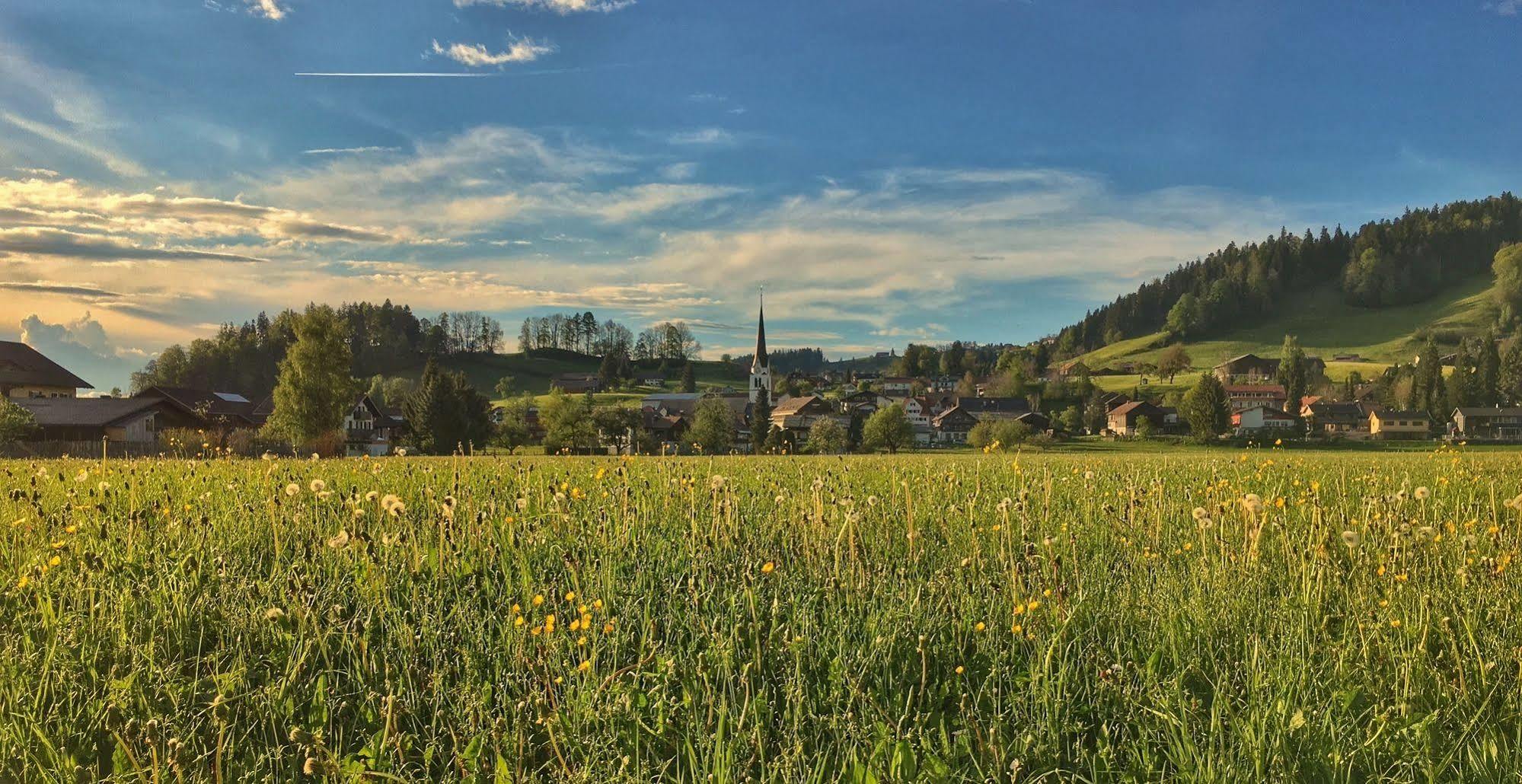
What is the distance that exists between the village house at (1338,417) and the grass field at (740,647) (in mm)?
148455

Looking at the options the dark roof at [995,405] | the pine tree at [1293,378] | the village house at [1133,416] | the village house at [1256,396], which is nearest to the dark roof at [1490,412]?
the pine tree at [1293,378]

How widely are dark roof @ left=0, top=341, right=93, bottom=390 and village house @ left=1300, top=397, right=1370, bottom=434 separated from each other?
160388 mm

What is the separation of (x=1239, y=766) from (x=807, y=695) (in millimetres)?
1686

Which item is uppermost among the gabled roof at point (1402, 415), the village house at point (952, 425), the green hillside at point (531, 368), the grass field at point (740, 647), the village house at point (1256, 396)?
the green hillside at point (531, 368)

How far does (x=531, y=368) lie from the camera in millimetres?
164625

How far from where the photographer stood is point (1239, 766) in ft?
10.1

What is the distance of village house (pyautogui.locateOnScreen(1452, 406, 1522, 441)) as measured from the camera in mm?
121375

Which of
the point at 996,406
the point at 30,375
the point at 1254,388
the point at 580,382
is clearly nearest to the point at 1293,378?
the point at 1254,388

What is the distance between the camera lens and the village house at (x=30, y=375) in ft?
250

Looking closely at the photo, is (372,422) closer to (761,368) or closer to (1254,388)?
(761,368)

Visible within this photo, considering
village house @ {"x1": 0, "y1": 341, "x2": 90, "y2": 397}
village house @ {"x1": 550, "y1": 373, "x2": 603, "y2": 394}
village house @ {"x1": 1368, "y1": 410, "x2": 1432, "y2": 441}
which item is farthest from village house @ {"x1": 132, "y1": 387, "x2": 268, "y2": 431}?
village house @ {"x1": 1368, "y1": 410, "x2": 1432, "y2": 441}

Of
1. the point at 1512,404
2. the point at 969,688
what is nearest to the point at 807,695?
the point at 969,688

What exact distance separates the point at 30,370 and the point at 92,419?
40.2 meters

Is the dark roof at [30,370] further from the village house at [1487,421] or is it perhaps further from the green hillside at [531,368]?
the village house at [1487,421]
